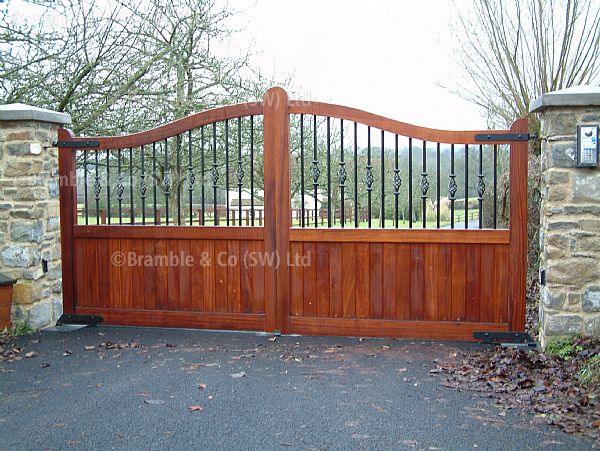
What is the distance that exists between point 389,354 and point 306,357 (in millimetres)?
668

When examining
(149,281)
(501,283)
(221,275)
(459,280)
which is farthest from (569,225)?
(149,281)

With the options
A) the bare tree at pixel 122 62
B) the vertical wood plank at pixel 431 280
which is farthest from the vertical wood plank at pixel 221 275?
the bare tree at pixel 122 62

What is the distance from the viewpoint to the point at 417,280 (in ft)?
16.7

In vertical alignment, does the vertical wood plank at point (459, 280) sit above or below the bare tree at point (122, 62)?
below

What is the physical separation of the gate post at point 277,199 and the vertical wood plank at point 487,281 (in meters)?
1.70

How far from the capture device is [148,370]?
4297mm

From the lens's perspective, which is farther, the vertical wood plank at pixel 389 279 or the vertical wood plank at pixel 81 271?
the vertical wood plank at pixel 81 271

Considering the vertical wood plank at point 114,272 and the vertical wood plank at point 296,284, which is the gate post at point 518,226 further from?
the vertical wood plank at point 114,272

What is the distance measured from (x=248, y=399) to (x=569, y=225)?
276 centimetres

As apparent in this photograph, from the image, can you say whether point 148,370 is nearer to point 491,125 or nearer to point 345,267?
point 345,267

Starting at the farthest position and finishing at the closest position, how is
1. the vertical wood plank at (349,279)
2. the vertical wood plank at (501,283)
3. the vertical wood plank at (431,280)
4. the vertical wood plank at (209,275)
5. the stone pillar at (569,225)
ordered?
the vertical wood plank at (209,275)
the vertical wood plank at (349,279)
the vertical wood plank at (431,280)
the vertical wood plank at (501,283)
the stone pillar at (569,225)

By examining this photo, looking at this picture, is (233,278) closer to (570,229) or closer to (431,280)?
(431,280)

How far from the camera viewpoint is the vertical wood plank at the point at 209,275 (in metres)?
5.44

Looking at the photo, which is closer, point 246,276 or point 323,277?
point 323,277
